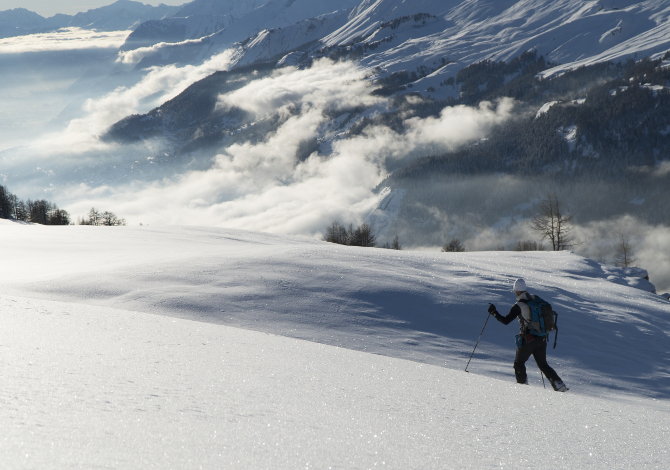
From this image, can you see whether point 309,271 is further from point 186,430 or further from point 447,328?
point 186,430

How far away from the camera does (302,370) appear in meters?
5.45

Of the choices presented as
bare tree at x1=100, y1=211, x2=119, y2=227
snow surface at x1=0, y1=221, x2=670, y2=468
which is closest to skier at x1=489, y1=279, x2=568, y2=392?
snow surface at x1=0, y1=221, x2=670, y2=468

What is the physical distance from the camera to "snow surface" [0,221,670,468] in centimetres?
293

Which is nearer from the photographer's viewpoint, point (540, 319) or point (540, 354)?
Answer: point (540, 319)

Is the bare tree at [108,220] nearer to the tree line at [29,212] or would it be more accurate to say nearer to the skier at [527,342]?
the tree line at [29,212]

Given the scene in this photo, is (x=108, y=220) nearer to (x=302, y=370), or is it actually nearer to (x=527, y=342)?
(x=302, y=370)

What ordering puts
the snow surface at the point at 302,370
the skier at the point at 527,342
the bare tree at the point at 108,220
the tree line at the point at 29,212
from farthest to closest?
the bare tree at the point at 108,220 < the tree line at the point at 29,212 < the skier at the point at 527,342 < the snow surface at the point at 302,370

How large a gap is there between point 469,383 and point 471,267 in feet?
36.4

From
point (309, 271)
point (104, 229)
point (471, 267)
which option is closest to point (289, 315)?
point (309, 271)

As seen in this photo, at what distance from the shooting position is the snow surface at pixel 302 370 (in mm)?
2926

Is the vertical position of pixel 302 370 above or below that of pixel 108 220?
below

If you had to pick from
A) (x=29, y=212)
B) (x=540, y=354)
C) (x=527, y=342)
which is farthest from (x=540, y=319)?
(x=29, y=212)

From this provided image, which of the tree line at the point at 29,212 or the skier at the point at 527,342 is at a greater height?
the tree line at the point at 29,212

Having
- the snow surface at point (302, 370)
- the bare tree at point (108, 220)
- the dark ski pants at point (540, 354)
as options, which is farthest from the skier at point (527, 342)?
the bare tree at point (108, 220)
